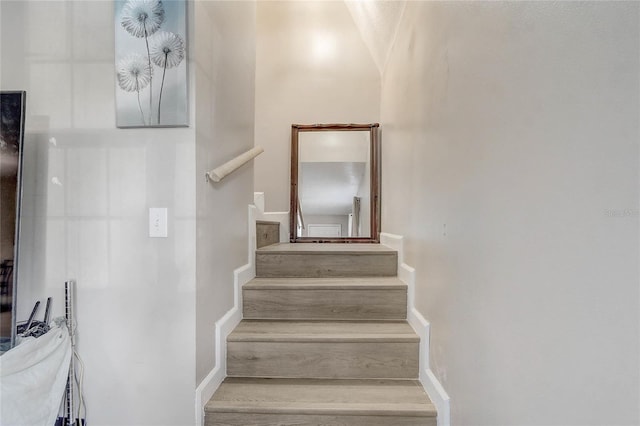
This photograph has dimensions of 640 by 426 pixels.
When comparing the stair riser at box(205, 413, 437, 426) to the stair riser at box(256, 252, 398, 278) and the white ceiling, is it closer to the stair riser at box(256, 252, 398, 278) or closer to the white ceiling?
→ the stair riser at box(256, 252, 398, 278)

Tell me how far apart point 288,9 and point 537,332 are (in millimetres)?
3715

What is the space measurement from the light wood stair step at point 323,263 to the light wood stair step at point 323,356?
1.96 feet

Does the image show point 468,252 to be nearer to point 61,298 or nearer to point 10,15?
point 61,298

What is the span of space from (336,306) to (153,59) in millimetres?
1535

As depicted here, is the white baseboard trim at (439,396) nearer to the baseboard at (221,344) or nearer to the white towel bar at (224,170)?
the baseboard at (221,344)

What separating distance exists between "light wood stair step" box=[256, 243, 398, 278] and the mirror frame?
3.17 feet

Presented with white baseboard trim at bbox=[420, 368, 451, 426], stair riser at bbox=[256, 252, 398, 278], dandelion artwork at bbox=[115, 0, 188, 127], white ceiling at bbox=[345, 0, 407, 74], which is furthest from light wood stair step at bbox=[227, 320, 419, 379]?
white ceiling at bbox=[345, 0, 407, 74]

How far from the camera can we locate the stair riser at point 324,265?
2232mm

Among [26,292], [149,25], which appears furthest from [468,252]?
[26,292]

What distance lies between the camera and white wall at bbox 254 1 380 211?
135 inches

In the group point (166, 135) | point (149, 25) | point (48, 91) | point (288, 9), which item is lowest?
point (166, 135)

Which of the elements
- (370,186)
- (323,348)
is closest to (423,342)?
(323,348)

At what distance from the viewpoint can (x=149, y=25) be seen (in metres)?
1.30

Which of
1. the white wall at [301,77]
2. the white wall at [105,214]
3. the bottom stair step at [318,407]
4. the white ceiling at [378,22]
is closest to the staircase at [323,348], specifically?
the bottom stair step at [318,407]
